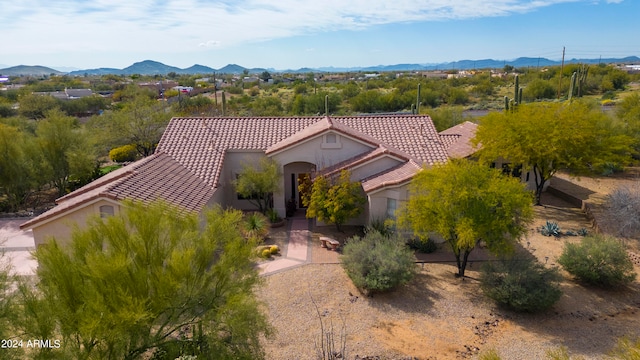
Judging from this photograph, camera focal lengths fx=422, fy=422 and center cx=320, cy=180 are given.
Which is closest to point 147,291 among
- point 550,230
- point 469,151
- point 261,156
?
point 261,156

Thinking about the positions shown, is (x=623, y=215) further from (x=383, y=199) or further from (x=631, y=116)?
(x=631, y=116)

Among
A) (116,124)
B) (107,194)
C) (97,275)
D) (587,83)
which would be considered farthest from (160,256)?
(587,83)

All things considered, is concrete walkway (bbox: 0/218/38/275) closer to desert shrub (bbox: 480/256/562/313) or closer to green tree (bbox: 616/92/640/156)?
desert shrub (bbox: 480/256/562/313)

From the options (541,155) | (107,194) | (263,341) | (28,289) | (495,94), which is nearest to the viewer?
(28,289)

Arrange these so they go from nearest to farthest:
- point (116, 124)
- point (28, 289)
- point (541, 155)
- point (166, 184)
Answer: point (28, 289) → point (166, 184) → point (541, 155) → point (116, 124)

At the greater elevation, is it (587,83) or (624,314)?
(587,83)

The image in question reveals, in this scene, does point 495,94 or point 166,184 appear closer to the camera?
point 166,184

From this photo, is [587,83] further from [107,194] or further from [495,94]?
[107,194]
